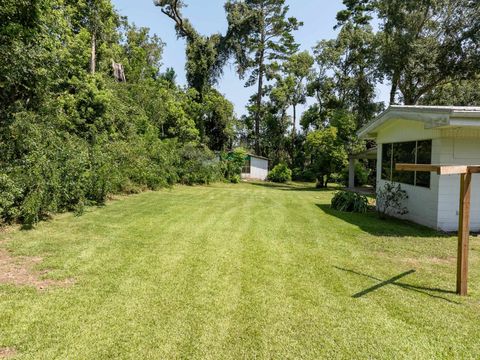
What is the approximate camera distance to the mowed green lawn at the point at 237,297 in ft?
8.77

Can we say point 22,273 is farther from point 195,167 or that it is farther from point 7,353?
point 195,167

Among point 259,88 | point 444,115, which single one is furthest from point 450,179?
point 259,88

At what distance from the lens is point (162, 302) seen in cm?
340

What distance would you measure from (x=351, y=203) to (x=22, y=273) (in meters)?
8.70

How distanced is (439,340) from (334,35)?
1141 inches

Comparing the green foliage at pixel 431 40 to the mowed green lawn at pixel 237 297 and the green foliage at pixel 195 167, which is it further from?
the mowed green lawn at pixel 237 297

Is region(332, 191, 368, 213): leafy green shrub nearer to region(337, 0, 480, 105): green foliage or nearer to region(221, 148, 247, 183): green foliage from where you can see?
region(221, 148, 247, 183): green foliage

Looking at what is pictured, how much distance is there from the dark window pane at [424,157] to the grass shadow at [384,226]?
106 cm

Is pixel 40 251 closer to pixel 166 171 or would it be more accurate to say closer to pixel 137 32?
pixel 166 171

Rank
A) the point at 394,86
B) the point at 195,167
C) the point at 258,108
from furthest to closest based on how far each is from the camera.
Result: the point at 258,108, the point at 394,86, the point at 195,167

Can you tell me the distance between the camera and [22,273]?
13.4 feet

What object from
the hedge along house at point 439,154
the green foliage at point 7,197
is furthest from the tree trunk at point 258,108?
the green foliage at point 7,197

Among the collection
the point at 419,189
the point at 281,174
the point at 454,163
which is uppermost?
the point at 454,163

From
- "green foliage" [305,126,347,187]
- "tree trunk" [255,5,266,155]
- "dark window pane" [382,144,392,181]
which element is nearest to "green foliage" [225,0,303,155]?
"tree trunk" [255,5,266,155]
